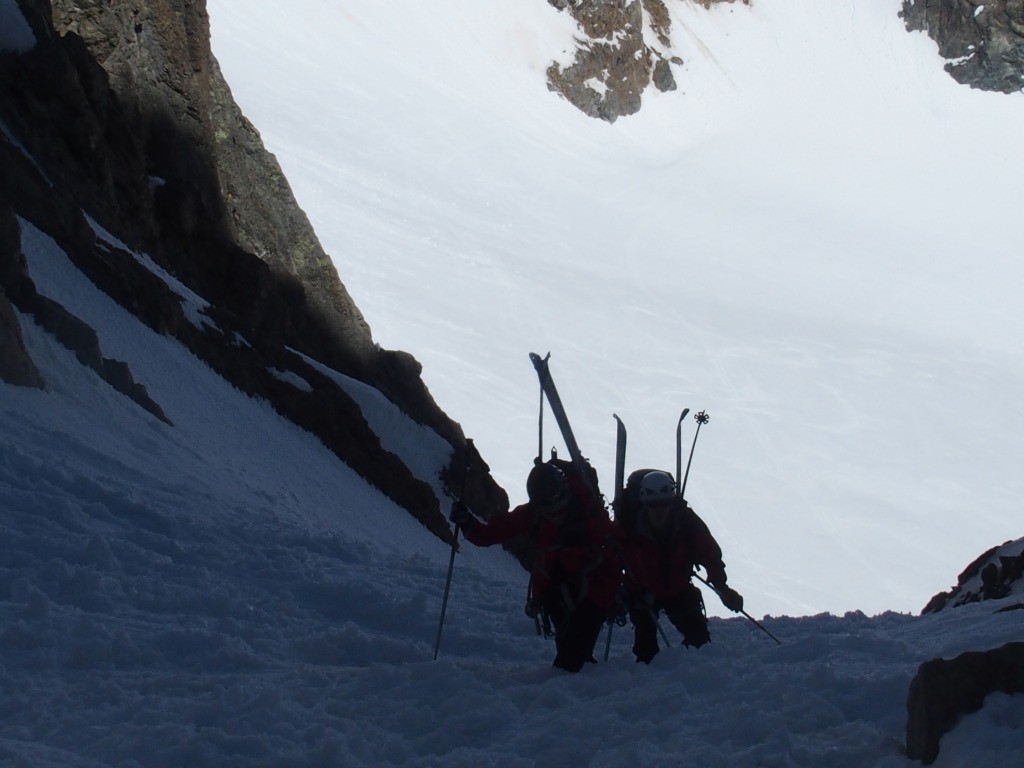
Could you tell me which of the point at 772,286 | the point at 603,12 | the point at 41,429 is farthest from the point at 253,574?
the point at 603,12

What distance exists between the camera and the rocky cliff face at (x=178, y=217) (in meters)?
16.0

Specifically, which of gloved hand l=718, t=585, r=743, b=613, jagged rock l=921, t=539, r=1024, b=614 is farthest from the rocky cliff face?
jagged rock l=921, t=539, r=1024, b=614

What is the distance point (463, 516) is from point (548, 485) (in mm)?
591

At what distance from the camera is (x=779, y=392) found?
41.0m

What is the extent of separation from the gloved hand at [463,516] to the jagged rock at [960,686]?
2.73 meters

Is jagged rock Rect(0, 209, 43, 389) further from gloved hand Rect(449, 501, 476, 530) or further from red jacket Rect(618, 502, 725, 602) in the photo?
red jacket Rect(618, 502, 725, 602)

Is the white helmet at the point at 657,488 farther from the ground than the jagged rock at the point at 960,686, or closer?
farther from the ground

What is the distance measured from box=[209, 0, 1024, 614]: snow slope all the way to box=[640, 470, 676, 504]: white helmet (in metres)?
22.2

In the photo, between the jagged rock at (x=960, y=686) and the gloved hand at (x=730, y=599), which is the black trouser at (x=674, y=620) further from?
the jagged rock at (x=960, y=686)

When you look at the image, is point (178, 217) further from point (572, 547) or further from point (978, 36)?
point (978, 36)

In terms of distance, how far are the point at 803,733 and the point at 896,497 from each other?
105 ft

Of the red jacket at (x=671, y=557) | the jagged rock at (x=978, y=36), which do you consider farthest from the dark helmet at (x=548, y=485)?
the jagged rock at (x=978, y=36)

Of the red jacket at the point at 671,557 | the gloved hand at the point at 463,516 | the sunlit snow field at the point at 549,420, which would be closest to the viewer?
the sunlit snow field at the point at 549,420

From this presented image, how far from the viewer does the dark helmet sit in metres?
6.38
